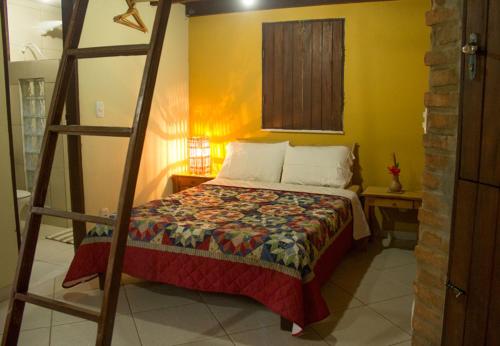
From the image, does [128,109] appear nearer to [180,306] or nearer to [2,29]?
[2,29]

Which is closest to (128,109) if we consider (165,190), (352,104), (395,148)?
(165,190)

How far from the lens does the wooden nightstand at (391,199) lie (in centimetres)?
373

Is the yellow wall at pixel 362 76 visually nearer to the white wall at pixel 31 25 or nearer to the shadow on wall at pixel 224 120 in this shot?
the shadow on wall at pixel 224 120

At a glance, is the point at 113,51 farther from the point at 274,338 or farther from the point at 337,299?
the point at 337,299

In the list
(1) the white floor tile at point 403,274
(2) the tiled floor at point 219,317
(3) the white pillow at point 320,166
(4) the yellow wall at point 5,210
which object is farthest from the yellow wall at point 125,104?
(1) the white floor tile at point 403,274

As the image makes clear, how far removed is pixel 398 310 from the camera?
274 centimetres

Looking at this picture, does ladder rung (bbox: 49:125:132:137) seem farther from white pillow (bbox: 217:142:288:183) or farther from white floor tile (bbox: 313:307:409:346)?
white pillow (bbox: 217:142:288:183)

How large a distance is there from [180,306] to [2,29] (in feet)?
6.66

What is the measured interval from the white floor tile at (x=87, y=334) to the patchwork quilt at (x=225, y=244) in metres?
0.34

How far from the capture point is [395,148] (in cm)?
418

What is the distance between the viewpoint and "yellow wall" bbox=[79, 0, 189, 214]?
3666 millimetres

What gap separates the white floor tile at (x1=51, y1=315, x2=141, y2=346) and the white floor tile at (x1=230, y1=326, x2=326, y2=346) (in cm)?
55

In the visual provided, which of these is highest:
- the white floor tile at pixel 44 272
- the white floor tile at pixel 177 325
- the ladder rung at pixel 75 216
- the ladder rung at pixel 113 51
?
the ladder rung at pixel 113 51

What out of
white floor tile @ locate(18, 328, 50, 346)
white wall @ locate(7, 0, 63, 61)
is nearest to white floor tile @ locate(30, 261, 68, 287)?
white floor tile @ locate(18, 328, 50, 346)
